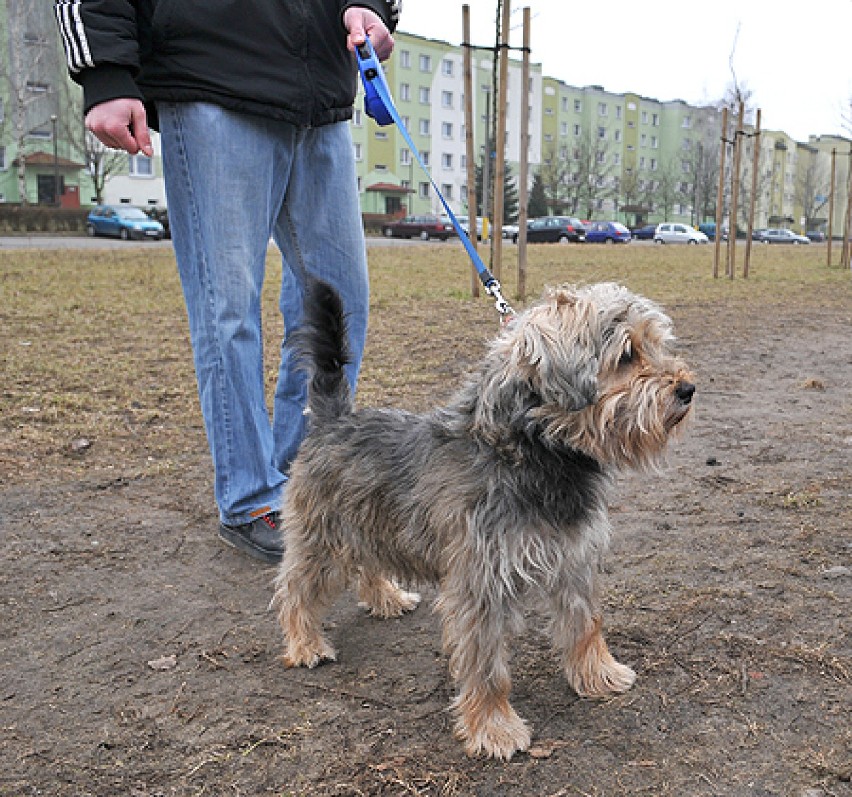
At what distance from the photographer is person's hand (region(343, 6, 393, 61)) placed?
3.49 m

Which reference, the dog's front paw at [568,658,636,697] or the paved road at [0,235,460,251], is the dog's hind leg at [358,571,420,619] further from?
the paved road at [0,235,460,251]

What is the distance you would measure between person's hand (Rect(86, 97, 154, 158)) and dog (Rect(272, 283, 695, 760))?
1.56 meters

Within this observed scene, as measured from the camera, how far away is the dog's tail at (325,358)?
311cm

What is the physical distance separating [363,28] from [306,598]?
93.9 inches

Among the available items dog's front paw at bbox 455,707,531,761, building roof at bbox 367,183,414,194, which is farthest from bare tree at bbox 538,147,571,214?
dog's front paw at bbox 455,707,531,761

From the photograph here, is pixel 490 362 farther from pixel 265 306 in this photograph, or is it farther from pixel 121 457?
pixel 265 306

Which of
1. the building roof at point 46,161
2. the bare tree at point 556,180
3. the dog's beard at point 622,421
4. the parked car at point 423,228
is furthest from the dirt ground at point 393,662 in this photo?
the bare tree at point 556,180

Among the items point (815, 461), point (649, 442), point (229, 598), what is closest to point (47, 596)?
point (229, 598)

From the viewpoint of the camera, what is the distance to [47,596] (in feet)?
11.4

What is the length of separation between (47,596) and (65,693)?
0.77 m

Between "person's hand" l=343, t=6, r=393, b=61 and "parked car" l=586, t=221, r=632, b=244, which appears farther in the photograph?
"parked car" l=586, t=221, r=632, b=244

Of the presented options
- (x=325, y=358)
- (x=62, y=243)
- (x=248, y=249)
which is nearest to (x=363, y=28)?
(x=248, y=249)

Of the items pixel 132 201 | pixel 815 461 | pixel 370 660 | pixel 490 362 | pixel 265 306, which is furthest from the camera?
pixel 132 201

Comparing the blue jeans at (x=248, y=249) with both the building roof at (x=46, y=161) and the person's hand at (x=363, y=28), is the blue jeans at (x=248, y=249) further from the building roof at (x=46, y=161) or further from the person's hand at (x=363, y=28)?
the building roof at (x=46, y=161)
